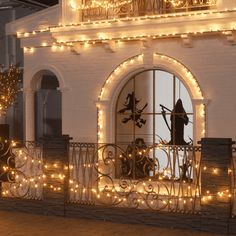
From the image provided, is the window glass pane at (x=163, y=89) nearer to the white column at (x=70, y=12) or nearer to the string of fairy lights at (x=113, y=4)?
the string of fairy lights at (x=113, y=4)

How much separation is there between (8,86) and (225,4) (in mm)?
8239

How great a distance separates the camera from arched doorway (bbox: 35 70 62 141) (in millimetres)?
22984

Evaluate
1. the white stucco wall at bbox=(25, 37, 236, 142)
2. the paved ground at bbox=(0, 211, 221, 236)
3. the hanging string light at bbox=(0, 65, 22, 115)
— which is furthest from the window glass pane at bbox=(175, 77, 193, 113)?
the hanging string light at bbox=(0, 65, 22, 115)

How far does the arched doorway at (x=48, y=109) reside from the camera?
75.4 feet

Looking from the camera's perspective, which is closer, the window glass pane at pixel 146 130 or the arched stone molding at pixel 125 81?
the arched stone molding at pixel 125 81

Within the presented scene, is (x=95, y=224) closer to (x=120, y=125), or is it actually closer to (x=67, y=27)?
(x=120, y=125)

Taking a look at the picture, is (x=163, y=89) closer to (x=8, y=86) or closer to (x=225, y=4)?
(x=225, y=4)

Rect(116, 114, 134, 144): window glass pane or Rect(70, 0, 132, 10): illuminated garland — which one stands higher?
Rect(70, 0, 132, 10): illuminated garland

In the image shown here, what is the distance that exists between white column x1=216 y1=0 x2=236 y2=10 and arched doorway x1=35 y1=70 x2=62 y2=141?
10.6 m

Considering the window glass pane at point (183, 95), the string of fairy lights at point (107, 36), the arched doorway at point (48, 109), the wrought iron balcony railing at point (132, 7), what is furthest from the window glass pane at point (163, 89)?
the arched doorway at point (48, 109)

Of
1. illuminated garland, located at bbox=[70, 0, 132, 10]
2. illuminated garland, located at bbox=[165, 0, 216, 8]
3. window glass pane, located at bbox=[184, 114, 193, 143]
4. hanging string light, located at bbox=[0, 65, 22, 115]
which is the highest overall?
illuminated garland, located at bbox=[70, 0, 132, 10]

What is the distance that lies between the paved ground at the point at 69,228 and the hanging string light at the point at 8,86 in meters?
6.43

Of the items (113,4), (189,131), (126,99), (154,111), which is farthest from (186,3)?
(189,131)

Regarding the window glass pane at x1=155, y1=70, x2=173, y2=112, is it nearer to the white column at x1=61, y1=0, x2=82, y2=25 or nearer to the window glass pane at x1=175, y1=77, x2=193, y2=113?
the window glass pane at x1=175, y1=77, x2=193, y2=113
